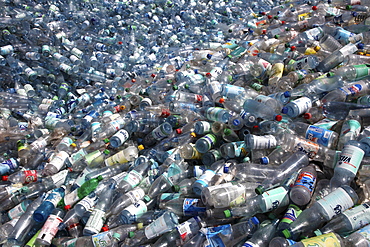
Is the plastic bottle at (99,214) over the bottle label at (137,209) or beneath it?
beneath

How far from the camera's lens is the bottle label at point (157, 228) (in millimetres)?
2381

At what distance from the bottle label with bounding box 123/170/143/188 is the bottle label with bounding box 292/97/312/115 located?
5.90 feet

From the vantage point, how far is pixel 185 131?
12.1ft

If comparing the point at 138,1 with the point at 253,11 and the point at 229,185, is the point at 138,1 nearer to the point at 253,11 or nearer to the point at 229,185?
the point at 253,11

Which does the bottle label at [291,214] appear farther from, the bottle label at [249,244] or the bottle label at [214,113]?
the bottle label at [214,113]

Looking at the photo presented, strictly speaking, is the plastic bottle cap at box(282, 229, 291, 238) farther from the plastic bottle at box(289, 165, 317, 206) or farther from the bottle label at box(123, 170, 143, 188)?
the bottle label at box(123, 170, 143, 188)

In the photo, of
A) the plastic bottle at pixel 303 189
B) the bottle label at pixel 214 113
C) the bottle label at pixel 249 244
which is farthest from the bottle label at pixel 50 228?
the plastic bottle at pixel 303 189

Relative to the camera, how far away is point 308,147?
9.46 feet

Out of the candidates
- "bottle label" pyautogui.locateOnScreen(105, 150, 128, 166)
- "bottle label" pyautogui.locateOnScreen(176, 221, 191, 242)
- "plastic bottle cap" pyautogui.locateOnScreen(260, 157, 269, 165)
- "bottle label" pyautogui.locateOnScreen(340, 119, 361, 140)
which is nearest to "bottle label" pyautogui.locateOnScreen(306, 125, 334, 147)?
"bottle label" pyautogui.locateOnScreen(340, 119, 361, 140)

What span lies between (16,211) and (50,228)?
24.9 inches

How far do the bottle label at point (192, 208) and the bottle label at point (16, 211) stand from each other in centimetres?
166

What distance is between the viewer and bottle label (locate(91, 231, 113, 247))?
246 centimetres

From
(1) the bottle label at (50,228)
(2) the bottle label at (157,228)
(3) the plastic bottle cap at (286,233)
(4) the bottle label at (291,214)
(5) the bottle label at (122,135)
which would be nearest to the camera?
(3) the plastic bottle cap at (286,233)

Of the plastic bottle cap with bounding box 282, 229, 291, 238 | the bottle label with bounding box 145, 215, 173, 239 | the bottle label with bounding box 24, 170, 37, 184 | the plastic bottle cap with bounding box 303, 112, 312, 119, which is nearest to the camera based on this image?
the plastic bottle cap with bounding box 282, 229, 291, 238
